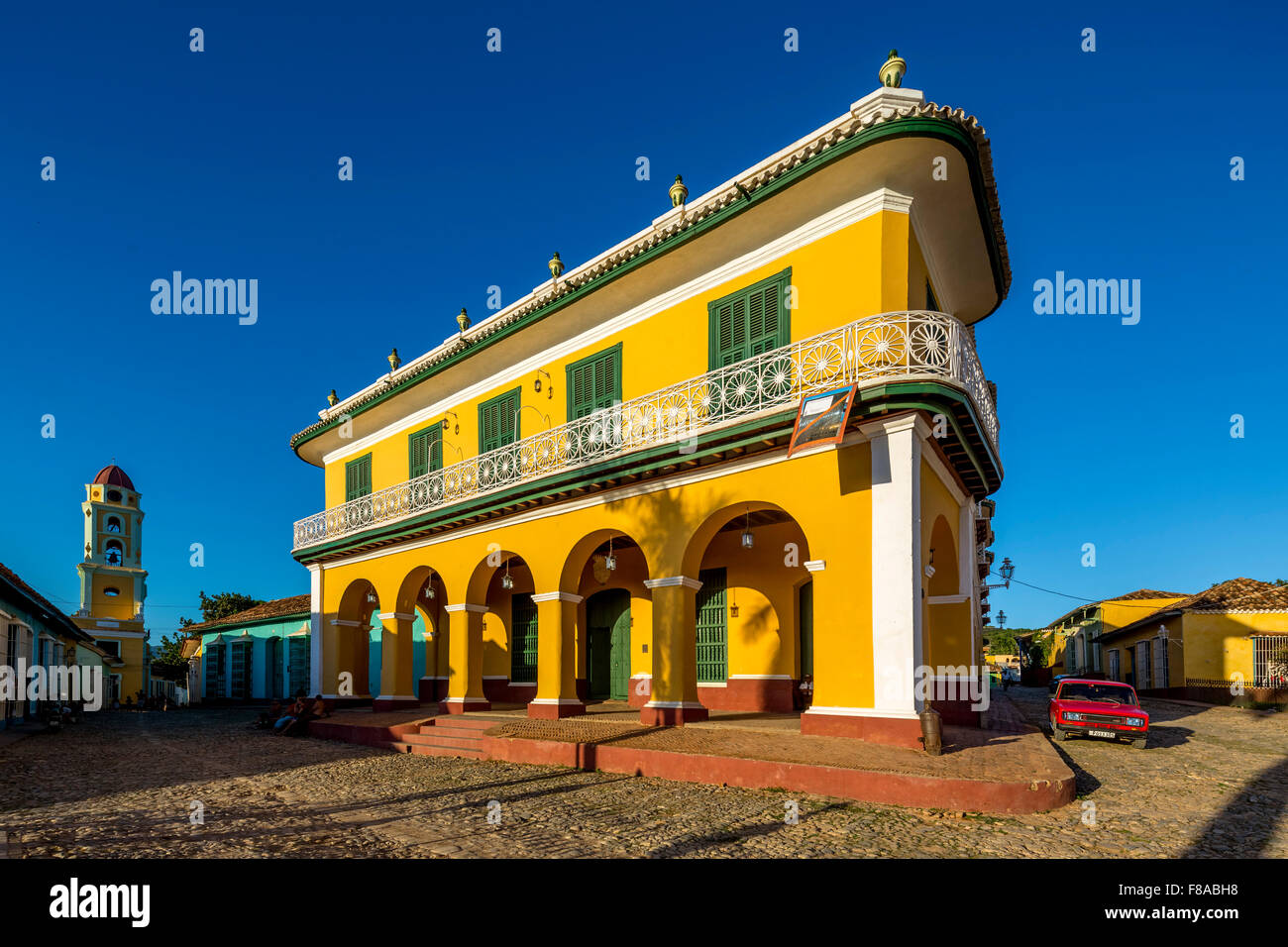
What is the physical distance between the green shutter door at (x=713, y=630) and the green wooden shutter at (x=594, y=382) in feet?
13.8

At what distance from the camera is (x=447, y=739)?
14.2 meters

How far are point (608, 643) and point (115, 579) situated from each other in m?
33.8

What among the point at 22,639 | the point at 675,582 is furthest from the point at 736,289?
the point at 22,639

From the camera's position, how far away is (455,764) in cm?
1234

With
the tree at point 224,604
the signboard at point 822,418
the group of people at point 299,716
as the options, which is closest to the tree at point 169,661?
the tree at point 224,604

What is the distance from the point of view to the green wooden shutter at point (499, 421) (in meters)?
17.9

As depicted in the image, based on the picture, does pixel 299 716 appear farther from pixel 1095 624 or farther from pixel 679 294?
pixel 1095 624

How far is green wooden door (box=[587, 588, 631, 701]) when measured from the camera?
18.3 m

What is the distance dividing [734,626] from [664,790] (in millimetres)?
6758

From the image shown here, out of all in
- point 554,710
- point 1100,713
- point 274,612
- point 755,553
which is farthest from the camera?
point 274,612

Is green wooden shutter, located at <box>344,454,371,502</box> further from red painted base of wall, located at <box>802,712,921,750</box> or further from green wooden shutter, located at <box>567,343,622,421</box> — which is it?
red painted base of wall, located at <box>802,712,921,750</box>

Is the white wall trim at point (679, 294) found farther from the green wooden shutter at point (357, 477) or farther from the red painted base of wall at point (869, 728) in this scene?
the red painted base of wall at point (869, 728)
